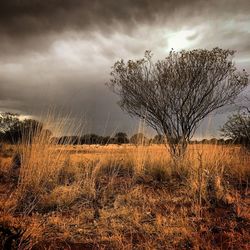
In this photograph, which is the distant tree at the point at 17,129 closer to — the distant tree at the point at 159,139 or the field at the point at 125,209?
the field at the point at 125,209

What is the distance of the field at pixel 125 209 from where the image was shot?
3977mm

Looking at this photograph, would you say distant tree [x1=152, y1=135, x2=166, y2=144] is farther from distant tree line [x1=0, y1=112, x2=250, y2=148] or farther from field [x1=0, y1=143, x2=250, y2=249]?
field [x1=0, y1=143, x2=250, y2=249]

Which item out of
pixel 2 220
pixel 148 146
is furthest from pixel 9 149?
pixel 2 220

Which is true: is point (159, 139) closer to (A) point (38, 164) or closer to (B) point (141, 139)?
(B) point (141, 139)

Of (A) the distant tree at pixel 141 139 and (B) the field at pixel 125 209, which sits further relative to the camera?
(A) the distant tree at pixel 141 139

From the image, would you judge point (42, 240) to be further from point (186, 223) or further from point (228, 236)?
point (228, 236)

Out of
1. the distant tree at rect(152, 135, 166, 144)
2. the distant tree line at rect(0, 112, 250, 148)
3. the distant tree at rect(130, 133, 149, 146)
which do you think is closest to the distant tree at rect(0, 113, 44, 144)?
the distant tree line at rect(0, 112, 250, 148)

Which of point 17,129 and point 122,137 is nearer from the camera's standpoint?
point 122,137

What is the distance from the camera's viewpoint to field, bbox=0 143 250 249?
3.98 metres

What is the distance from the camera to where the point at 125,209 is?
5.18 metres

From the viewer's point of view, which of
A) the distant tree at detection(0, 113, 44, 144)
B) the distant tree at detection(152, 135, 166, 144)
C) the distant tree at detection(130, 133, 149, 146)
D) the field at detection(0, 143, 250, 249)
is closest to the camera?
the field at detection(0, 143, 250, 249)

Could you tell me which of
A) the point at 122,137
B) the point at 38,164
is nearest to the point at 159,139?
the point at 122,137

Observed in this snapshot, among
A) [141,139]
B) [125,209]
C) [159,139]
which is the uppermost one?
[159,139]

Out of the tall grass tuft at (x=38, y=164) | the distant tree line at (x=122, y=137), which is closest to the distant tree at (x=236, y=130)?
the distant tree line at (x=122, y=137)
